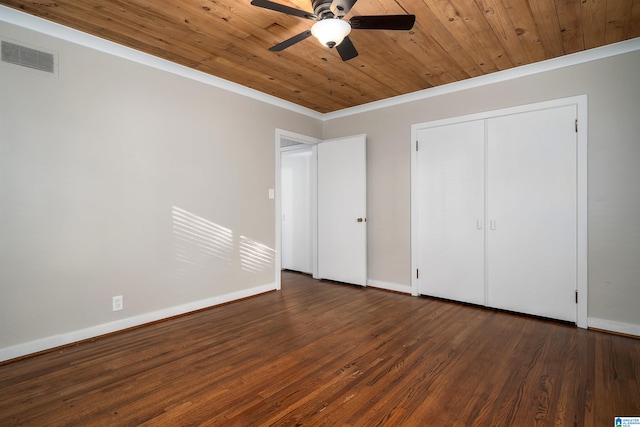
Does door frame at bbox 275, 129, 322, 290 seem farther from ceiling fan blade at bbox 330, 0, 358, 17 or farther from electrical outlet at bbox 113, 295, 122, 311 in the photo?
ceiling fan blade at bbox 330, 0, 358, 17

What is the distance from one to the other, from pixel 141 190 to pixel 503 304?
152 inches

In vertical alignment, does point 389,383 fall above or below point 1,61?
below

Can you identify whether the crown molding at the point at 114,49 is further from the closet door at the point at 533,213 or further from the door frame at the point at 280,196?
the closet door at the point at 533,213

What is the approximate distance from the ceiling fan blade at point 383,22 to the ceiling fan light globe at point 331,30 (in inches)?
2.3

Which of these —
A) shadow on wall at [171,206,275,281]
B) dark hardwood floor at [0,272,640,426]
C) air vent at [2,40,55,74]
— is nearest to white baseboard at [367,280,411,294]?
dark hardwood floor at [0,272,640,426]

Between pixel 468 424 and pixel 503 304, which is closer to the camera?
pixel 468 424

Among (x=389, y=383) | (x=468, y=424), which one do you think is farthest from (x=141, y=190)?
(x=468, y=424)

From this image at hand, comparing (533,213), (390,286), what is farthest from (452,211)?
(390,286)

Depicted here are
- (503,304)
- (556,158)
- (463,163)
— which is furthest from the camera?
(463,163)

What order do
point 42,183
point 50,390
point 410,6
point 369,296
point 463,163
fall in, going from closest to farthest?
1. point 50,390
2. point 410,6
3. point 42,183
4. point 463,163
5. point 369,296

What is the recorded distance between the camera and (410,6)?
2.31 m

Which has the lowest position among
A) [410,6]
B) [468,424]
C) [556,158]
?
[468,424]

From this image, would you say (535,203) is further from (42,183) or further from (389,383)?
(42,183)

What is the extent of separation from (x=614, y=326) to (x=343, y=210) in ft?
10.2
